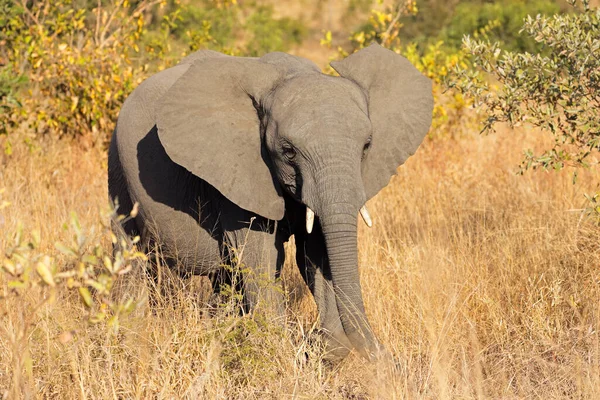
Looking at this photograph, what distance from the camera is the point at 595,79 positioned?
5301mm

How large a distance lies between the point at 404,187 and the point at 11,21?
3819 millimetres

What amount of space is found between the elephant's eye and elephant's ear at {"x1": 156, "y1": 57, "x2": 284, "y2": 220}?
279mm

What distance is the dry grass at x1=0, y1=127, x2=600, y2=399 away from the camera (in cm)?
410

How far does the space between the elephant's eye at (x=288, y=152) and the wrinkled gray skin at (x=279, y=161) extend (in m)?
0.01

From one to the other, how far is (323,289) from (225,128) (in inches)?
38.0

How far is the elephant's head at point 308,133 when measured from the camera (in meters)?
4.22

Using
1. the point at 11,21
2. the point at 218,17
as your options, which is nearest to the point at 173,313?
the point at 11,21

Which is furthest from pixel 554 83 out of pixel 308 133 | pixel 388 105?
pixel 308 133

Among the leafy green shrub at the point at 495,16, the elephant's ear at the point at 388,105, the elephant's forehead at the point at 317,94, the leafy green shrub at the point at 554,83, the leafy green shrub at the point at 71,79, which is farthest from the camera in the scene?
the leafy green shrub at the point at 495,16

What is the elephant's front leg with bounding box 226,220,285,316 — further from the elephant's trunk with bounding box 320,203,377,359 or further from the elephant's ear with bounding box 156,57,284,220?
the elephant's trunk with bounding box 320,203,377,359

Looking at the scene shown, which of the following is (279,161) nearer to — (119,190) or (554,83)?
(119,190)

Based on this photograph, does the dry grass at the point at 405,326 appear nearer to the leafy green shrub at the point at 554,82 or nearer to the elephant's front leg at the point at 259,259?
the elephant's front leg at the point at 259,259

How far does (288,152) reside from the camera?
4.39 metres

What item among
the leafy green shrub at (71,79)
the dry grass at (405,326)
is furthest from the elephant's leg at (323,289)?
the leafy green shrub at (71,79)
